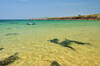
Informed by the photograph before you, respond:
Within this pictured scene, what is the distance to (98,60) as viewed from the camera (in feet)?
12.4

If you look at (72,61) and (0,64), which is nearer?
(0,64)

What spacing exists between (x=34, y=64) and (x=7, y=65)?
1.15 meters

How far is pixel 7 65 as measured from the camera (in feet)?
11.3

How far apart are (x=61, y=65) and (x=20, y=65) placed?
1804mm

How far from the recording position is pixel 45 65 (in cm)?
351

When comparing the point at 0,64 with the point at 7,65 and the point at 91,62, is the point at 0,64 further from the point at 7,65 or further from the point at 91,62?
the point at 91,62

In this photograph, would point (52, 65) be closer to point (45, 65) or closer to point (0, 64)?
point (45, 65)

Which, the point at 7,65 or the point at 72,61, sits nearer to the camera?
the point at 7,65

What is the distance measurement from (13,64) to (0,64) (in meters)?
0.52

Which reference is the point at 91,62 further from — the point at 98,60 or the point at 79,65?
the point at 79,65

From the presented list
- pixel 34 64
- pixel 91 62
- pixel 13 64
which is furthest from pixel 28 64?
pixel 91 62

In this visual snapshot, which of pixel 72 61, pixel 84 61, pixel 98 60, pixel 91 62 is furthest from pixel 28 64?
pixel 98 60

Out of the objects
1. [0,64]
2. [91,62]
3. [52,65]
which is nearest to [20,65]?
[0,64]

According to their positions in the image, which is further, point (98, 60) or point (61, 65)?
point (98, 60)
